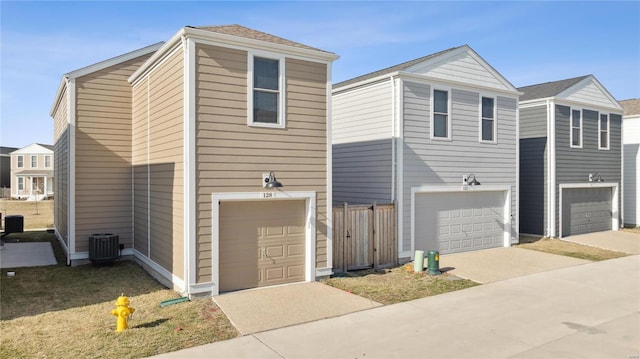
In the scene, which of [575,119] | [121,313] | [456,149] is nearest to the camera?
[121,313]

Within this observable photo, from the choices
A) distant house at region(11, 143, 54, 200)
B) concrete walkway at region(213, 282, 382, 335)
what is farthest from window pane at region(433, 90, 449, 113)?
distant house at region(11, 143, 54, 200)

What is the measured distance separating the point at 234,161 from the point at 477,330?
18.3ft

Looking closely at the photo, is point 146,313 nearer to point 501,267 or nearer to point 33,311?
point 33,311

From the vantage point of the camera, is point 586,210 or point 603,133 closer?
point 586,210

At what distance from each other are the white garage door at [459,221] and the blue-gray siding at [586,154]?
383cm

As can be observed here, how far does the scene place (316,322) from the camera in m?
7.62

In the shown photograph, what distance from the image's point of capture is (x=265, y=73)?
32.0 ft

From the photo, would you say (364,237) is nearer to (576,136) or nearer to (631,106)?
(576,136)

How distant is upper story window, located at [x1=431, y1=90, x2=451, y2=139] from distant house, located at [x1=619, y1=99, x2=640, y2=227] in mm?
13187

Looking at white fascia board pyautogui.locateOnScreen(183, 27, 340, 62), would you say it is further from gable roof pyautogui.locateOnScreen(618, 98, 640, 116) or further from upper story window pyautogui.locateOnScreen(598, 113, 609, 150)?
gable roof pyautogui.locateOnScreen(618, 98, 640, 116)

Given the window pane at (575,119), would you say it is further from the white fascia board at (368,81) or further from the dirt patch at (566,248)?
the white fascia board at (368,81)

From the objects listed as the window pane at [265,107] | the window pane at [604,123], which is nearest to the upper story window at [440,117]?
the window pane at [265,107]

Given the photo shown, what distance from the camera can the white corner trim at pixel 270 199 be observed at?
9.07 meters

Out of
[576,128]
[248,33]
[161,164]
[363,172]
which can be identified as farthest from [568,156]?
[161,164]
